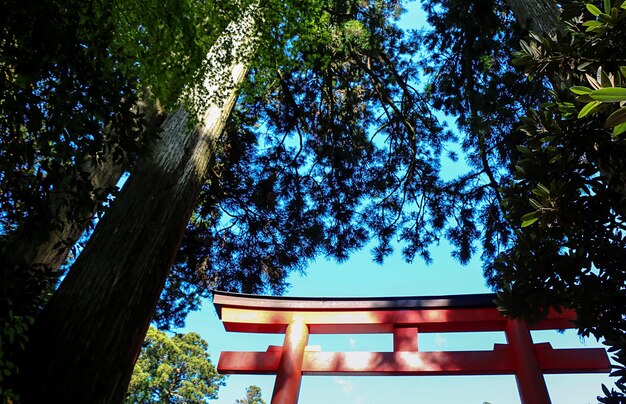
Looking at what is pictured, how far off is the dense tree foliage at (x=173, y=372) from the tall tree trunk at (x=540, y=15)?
1378 cm

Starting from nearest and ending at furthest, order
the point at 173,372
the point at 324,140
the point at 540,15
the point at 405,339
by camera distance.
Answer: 1. the point at 540,15
2. the point at 405,339
3. the point at 324,140
4. the point at 173,372

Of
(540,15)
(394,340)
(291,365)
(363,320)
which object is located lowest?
(291,365)

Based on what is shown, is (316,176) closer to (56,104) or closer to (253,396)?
(56,104)

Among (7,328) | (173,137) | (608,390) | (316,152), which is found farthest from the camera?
(316,152)

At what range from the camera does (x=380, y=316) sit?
14.5 ft

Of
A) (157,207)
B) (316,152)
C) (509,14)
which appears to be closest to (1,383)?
(157,207)

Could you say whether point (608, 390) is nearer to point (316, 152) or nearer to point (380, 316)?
point (380, 316)

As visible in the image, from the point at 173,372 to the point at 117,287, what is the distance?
15.5 m

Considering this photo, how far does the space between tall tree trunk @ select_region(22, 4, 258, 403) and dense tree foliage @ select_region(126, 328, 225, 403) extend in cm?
1268

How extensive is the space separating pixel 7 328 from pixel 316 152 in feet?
17.1

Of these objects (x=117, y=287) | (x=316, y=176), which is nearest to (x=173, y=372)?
(x=316, y=176)

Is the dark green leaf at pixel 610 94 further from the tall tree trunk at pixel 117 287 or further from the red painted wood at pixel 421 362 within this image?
the red painted wood at pixel 421 362

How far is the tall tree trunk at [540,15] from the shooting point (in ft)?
7.56

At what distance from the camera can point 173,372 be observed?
15.0 meters
